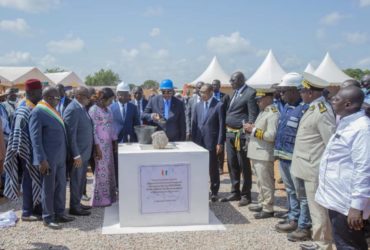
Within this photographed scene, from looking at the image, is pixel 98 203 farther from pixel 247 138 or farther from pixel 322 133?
pixel 322 133

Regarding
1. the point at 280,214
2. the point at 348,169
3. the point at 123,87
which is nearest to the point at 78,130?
the point at 123,87

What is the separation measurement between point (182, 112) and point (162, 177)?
6.28 feet

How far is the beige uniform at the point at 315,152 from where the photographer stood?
4449 mm

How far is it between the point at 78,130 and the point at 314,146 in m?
3.40

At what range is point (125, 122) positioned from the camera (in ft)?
24.7

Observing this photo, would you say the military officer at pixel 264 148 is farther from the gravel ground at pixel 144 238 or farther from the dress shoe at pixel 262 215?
the gravel ground at pixel 144 238

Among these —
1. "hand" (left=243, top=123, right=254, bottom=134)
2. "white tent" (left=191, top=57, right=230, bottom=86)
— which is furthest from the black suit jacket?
"white tent" (left=191, top=57, right=230, bottom=86)

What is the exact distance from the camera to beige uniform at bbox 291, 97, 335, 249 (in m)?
4.45

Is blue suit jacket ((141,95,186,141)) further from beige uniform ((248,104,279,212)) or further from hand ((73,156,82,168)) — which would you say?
hand ((73,156,82,168))

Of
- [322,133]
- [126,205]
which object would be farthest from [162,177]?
[322,133]

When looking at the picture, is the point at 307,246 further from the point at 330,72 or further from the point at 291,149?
the point at 330,72

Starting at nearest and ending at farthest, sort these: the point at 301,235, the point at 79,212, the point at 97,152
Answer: the point at 301,235 < the point at 79,212 < the point at 97,152

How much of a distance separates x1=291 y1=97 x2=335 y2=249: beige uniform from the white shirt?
1.09 metres

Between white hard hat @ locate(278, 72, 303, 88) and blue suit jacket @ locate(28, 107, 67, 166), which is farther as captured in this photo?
blue suit jacket @ locate(28, 107, 67, 166)
